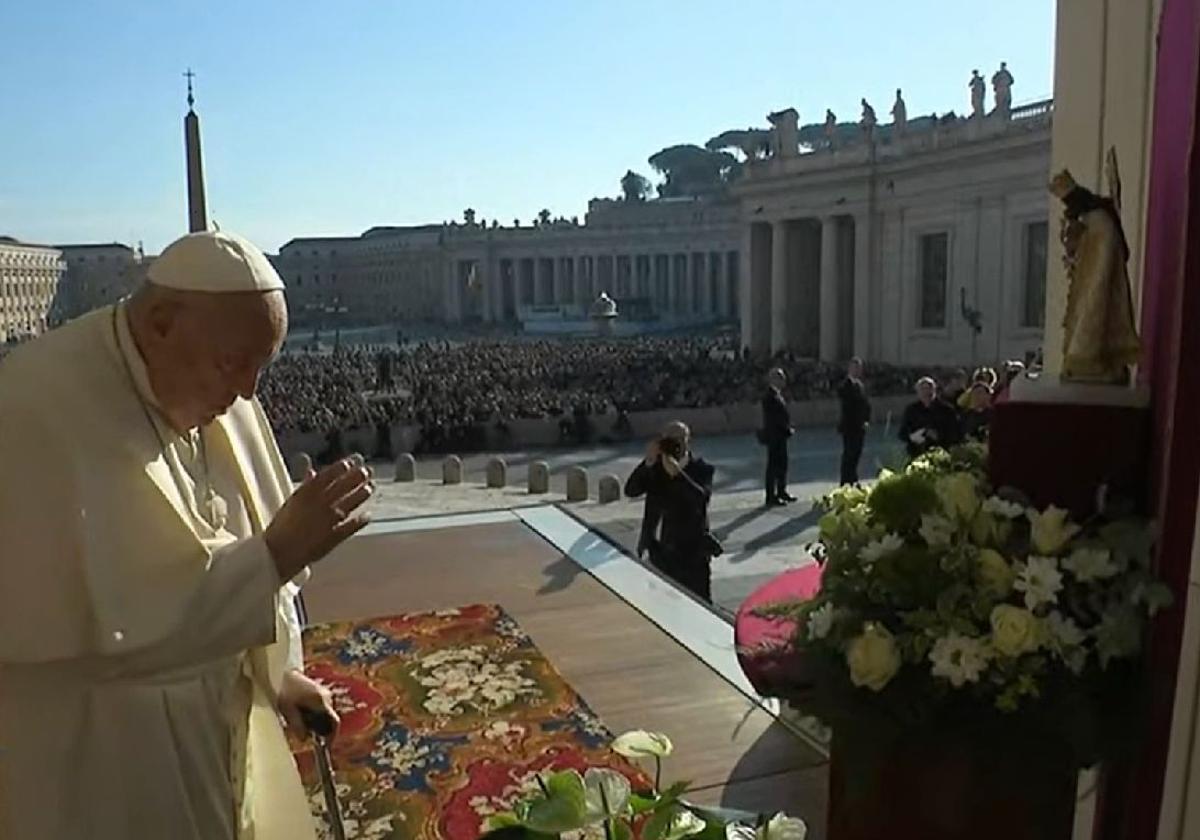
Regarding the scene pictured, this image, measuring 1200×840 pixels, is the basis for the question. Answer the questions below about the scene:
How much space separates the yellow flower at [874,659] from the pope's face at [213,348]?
112 centimetres

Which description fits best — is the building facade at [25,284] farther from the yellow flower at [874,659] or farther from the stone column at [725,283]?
the yellow flower at [874,659]

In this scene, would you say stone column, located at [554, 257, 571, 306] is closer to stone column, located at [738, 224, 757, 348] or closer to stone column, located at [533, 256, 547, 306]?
stone column, located at [533, 256, 547, 306]

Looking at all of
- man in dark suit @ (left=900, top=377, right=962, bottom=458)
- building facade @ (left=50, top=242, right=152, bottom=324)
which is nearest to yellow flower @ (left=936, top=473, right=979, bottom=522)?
man in dark suit @ (left=900, top=377, right=962, bottom=458)

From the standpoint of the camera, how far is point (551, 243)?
7862cm

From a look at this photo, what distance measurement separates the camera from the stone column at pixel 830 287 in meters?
35.6

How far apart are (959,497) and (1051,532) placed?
169 millimetres

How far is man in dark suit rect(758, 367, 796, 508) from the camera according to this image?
36.6 feet

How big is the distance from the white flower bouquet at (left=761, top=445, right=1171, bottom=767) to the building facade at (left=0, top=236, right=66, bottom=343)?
66360 mm

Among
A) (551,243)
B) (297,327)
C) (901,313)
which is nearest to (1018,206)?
(901,313)

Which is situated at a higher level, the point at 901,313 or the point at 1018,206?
the point at 1018,206

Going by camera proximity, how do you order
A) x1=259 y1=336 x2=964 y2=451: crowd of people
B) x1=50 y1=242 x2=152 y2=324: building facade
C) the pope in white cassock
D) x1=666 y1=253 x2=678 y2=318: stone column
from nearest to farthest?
the pope in white cassock
x1=259 y1=336 x2=964 y2=451: crowd of people
x1=50 y1=242 x2=152 y2=324: building facade
x1=666 y1=253 x2=678 y2=318: stone column

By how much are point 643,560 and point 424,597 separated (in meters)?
1.48

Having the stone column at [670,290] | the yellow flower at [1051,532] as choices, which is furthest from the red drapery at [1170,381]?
the stone column at [670,290]

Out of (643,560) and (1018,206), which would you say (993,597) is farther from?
(1018,206)
